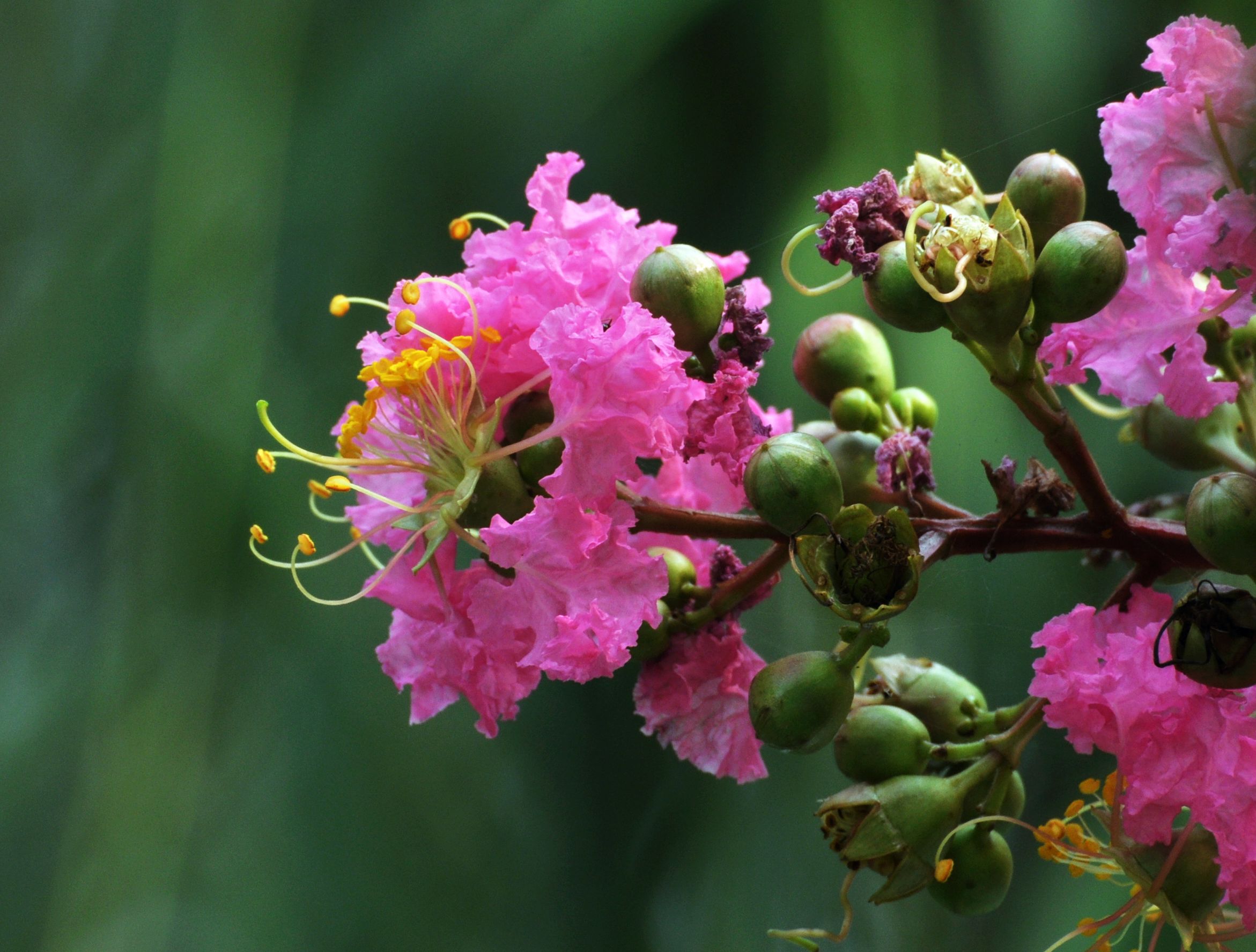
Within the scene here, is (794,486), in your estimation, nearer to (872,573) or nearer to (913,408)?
(872,573)

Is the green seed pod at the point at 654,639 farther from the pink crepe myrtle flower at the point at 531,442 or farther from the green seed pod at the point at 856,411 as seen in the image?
the green seed pod at the point at 856,411

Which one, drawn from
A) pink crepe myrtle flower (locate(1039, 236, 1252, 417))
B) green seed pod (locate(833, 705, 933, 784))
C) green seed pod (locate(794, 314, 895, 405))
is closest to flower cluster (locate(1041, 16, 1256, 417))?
pink crepe myrtle flower (locate(1039, 236, 1252, 417))

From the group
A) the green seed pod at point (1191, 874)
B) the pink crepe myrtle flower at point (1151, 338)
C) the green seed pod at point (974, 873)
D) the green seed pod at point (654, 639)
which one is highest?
the pink crepe myrtle flower at point (1151, 338)

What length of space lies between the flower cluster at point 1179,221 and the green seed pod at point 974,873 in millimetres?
257

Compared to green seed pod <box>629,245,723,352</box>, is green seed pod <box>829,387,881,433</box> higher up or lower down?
lower down

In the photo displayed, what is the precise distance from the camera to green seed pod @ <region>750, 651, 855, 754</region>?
1.80 feet

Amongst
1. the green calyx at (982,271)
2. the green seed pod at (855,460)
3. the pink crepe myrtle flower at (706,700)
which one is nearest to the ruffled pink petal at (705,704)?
the pink crepe myrtle flower at (706,700)

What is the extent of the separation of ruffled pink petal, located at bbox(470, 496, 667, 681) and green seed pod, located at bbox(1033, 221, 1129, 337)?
8.8 inches

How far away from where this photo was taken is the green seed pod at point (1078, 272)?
20.7 inches

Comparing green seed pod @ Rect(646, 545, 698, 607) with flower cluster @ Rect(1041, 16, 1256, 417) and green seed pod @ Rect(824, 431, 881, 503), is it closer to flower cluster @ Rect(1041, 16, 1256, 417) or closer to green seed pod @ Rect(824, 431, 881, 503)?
green seed pod @ Rect(824, 431, 881, 503)

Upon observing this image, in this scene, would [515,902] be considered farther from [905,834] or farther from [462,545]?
[905,834]

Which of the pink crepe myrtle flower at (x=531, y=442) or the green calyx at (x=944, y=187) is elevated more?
the green calyx at (x=944, y=187)

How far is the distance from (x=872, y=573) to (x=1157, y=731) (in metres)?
0.16

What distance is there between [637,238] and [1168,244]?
27 cm
